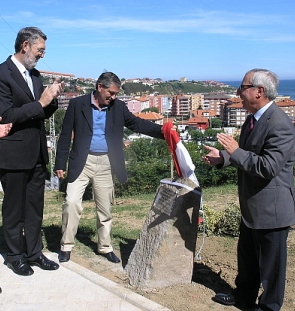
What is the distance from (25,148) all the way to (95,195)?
3.24 feet

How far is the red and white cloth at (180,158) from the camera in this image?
4.28 m

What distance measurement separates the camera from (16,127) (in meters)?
4.31

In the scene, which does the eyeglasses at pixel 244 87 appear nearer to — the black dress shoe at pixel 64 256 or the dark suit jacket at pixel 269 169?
the dark suit jacket at pixel 269 169

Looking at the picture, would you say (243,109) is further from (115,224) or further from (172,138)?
(115,224)

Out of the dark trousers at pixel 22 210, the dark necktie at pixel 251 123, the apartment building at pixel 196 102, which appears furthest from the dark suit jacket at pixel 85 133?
the apartment building at pixel 196 102

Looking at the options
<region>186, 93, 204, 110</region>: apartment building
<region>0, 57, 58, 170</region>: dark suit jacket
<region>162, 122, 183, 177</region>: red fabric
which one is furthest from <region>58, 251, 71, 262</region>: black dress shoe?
<region>186, 93, 204, 110</region>: apartment building

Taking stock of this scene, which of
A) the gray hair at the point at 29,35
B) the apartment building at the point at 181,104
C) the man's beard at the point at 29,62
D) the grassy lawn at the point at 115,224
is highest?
the gray hair at the point at 29,35

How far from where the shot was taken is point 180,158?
4.31 meters

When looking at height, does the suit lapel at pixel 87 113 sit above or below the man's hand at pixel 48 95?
below

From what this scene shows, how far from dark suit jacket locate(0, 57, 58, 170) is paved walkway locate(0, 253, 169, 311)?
111 cm

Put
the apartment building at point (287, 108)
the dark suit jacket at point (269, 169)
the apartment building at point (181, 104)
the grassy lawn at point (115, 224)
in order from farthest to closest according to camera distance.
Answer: the apartment building at point (181, 104), the grassy lawn at point (115, 224), the apartment building at point (287, 108), the dark suit jacket at point (269, 169)

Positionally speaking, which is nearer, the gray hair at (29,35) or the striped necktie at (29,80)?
the gray hair at (29,35)

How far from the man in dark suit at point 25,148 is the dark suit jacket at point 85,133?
0.86ft

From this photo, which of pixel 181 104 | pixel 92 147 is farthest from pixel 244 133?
pixel 181 104
